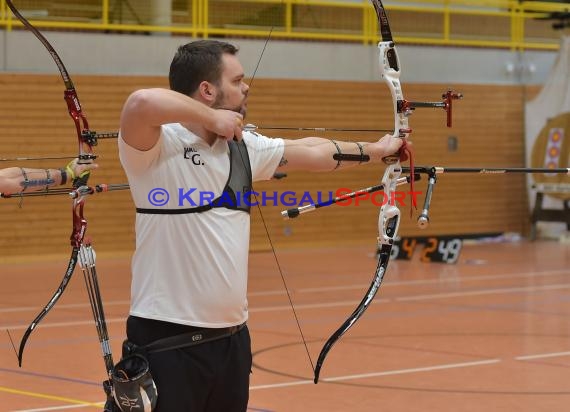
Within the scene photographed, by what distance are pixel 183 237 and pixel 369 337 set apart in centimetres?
522

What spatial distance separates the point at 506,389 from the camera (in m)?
6.20

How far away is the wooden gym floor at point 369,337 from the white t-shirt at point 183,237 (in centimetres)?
277

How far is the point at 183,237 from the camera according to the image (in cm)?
304

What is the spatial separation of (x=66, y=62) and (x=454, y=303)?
642cm

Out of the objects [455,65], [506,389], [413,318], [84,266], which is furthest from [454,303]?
[455,65]

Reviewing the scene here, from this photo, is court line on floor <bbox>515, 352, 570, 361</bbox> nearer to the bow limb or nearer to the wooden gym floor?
the wooden gym floor

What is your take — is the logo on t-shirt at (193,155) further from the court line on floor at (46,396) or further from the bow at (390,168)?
the court line on floor at (46,396)

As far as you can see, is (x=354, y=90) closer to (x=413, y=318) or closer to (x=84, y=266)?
(x=413, y=318)

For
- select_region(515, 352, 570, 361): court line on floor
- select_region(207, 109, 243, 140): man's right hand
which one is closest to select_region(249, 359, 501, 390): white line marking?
select_region(515, 352, 570, 361): court line on floor

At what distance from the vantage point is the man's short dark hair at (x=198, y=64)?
3088 millimetres

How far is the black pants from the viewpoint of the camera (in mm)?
3045

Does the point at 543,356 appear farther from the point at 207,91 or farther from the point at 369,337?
the point at 207,91

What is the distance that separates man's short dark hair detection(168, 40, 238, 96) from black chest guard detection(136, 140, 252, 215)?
0.67 ft

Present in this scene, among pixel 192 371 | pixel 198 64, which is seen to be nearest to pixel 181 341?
pixel 192 371
